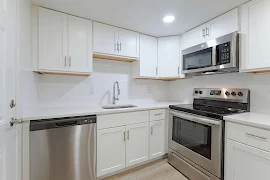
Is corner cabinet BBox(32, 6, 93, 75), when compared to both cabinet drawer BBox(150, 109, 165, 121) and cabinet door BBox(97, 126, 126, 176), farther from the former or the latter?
cabinet drawer BBox(150, 109, 165, 121)

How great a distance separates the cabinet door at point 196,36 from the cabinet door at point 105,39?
47.6 inches

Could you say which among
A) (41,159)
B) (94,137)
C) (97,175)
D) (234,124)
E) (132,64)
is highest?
(132,64)

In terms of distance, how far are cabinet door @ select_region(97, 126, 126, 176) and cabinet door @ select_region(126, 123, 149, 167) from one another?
3.7 inches

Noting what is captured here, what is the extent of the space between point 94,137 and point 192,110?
4.30 ft

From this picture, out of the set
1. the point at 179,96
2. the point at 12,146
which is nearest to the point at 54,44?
the point at 12,146

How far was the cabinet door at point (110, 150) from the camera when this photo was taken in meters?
1.86

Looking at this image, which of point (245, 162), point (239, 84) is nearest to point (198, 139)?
point (245, 162)

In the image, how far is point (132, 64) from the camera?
2805 millimetres

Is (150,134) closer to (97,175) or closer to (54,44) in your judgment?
(97,175)

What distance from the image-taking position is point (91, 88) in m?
2.41

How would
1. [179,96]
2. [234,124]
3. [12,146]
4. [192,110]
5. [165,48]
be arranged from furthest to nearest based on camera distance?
[179,96] → [165,48] → [192,110] → [234,124] → [12,146]

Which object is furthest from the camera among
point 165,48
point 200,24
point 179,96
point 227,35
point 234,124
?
point 179,96

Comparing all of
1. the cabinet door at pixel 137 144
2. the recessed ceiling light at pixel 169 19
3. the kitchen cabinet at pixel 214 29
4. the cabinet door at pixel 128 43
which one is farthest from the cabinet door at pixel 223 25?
the cabinet door at pixel 137 144

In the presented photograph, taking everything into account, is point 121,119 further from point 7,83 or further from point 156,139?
point 7,83
